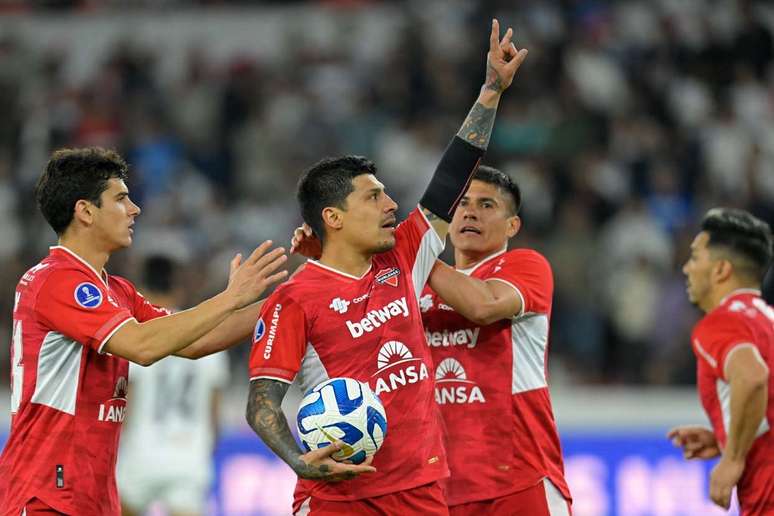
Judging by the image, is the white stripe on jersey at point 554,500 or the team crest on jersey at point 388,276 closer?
the team crest on jersey at point 388,276

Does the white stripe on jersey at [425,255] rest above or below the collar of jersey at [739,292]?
above

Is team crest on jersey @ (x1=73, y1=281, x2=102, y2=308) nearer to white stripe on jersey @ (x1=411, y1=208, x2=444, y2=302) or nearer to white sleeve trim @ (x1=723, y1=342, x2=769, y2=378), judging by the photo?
white stripe on jersey @ (x1=411, y1=208, x2=444, y2=302)

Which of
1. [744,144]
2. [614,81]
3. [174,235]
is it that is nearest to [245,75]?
[174,235]

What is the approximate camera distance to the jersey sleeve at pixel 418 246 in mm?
6008

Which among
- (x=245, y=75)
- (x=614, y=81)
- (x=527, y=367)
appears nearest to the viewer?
(x=527, y=367)

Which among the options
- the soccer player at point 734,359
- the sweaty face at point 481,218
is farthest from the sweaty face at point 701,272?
the sweaty face at point 481,218

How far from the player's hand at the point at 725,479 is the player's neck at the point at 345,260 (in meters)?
1.91

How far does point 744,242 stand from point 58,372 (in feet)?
11.1

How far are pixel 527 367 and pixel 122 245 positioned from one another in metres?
2.08

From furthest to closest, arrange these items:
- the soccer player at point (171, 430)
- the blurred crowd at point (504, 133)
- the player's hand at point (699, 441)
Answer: the blurred crowd at point (504, 133) → the soccer player at point (171, 430) → the player's hand at point (699, 441)

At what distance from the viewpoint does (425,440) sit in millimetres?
5680

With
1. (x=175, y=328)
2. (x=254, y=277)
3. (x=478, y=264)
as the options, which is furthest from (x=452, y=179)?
(x=175, y=328)

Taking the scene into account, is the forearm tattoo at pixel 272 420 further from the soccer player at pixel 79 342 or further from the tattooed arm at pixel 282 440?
the soccer player at pixel 79 342

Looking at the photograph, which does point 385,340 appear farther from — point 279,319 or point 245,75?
point 245,75
